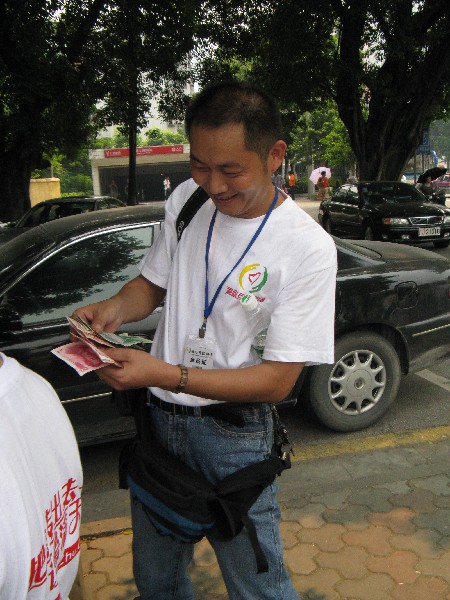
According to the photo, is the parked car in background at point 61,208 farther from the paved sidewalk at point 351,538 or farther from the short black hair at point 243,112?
the short black hair at point 243,112

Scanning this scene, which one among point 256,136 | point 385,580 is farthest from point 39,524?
point 385,580

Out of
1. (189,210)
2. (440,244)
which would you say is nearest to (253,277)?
(189,210)

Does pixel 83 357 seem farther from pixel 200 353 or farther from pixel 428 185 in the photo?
pixel 428 185

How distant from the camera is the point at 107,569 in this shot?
8.50 feet

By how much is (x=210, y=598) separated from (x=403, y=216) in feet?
32.7

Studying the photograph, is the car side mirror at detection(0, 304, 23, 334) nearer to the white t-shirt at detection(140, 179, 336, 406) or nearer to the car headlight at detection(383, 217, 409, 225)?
the white t-shirt at detection(140, 179, 336, 406)

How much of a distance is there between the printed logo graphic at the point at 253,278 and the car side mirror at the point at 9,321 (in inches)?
71.3

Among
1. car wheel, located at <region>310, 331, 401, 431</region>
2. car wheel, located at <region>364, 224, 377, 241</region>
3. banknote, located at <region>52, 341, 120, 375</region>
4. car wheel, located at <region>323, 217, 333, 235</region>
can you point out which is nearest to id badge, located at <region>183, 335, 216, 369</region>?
banknote, located at <region>52, 341, 120, 375</region>

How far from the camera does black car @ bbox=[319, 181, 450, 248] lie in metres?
11.4

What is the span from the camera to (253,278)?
60.9 inches

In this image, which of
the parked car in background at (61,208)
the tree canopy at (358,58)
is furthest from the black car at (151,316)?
the tree canopy at (358,58)

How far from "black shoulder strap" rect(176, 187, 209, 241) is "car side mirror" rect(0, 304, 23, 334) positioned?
5.11 feet

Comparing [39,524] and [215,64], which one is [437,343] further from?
[215,64]

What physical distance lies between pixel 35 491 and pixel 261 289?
0.74m
